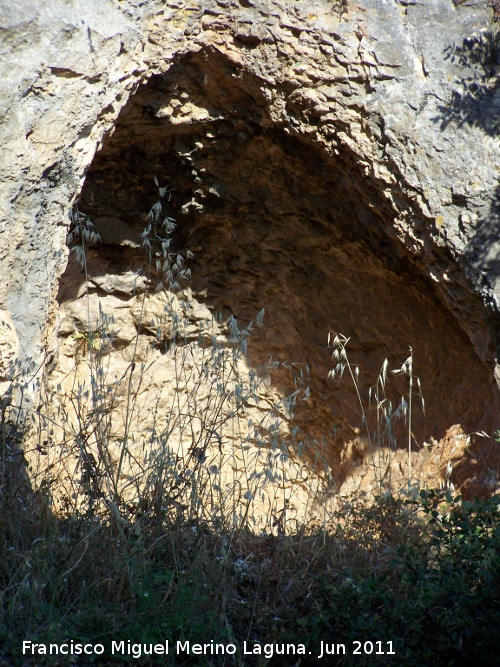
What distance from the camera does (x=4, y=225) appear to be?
9.24 ft

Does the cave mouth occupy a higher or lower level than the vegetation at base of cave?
higher

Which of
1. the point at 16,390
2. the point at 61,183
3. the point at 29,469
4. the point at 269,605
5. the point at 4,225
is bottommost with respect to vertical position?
the point at 269,605

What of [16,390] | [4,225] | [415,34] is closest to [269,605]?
[16,390]

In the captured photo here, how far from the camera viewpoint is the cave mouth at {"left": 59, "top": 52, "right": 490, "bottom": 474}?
356cm

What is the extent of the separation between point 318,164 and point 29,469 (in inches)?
87.0

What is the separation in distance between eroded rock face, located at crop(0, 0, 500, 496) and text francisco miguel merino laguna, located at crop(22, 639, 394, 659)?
4.22 ft

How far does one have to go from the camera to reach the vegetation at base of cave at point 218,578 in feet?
6.61

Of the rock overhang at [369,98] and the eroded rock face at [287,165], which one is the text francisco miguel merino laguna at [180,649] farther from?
the rock overhang at [369,98]

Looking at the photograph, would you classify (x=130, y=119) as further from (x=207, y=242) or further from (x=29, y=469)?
(x=29, y=469)

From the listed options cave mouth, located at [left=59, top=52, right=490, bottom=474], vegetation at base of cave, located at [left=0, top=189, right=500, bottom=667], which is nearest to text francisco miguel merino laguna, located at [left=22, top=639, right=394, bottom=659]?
vegetation at base of cave, located at [left=0, top=189, right=500, bottom=667]

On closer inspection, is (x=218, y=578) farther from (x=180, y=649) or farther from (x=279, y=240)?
(x=279, y=240)

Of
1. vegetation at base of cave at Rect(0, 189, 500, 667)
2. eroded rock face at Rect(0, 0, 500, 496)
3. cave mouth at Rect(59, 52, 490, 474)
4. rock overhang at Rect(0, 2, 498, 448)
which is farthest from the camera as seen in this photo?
cave mouth at Rect(59, 52, 490, 474)

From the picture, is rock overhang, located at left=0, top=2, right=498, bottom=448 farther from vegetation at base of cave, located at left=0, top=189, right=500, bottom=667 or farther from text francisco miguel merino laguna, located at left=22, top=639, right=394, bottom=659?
text francisco miguel merino laguna, located at left=22, top=639, right=394, bottom=659

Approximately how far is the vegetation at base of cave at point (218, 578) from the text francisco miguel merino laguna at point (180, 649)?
0.01 m
